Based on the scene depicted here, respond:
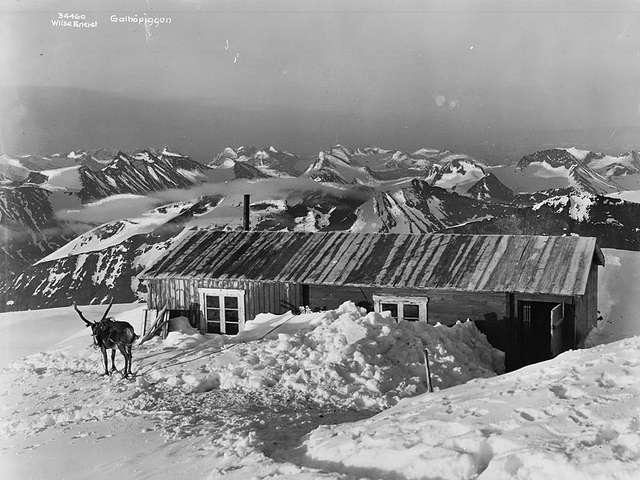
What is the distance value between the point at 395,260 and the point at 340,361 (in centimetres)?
611

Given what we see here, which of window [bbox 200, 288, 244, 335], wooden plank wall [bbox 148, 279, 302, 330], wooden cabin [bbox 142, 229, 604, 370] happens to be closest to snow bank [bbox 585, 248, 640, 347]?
wooden cabin [bbox 142, 229, 604, 370]

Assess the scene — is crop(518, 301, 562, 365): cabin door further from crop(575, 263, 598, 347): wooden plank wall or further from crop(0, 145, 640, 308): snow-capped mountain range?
crop(0, 145, 640, 308): snow-capped mountain range

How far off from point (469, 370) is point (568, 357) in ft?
14.0

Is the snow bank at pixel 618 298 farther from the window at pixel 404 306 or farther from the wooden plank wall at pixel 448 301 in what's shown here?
the window at pixel 404 306

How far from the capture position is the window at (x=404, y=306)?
615 inches

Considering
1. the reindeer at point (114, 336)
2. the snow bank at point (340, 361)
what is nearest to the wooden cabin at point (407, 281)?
the snow bank at point (340, 361)

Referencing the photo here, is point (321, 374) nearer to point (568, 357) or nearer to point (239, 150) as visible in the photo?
point (568, 357)

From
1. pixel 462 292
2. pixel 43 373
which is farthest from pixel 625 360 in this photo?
pixel 43 373

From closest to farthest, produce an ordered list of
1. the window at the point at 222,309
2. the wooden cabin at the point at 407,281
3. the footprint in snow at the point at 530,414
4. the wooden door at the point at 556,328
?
the footprint in snow at the point at 530,414 → the wooden door at the point at 556,328 → the wooden cabin at the point at 407,281 → the window at the point at 222,309

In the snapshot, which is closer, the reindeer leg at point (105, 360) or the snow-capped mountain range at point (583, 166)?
the reindeer leg at point (105, 360)

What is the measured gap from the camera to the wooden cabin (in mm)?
14891

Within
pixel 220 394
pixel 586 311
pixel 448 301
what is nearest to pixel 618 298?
pixel 586 311

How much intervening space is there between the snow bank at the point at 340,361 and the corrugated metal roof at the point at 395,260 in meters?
2.04

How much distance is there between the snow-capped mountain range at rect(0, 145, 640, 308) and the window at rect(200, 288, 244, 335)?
36856 millimetres
